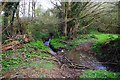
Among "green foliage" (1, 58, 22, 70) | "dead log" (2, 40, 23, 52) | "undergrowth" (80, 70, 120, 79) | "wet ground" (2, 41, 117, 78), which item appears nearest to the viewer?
"wet ground" (2, 41, 117, 78)

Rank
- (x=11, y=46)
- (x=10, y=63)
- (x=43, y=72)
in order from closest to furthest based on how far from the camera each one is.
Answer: (x=43, y=72), (x=10, y=63), (x=11, y=46)

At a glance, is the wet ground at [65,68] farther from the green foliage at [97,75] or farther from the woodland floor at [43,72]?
the green foliage at [97,75]

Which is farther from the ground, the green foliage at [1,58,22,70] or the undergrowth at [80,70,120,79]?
the green foliage at [1,58,22,70]

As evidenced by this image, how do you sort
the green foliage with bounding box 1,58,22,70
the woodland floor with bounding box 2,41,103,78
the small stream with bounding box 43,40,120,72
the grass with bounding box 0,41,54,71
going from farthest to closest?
the small stream with bounding box 43,40,120,72 → the grass with bounding box 0,41,54,71 → the green foliage with bounding box 1,58,22,70 → the woodland floor with bounding box 2,41,103,78

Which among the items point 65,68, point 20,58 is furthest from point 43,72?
point 20,58

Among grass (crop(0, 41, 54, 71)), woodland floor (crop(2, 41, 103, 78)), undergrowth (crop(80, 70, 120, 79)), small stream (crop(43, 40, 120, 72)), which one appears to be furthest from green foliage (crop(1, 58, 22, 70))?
small stream (crop(43, 40, 120, 72))

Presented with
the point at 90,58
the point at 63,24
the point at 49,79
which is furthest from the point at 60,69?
the point at 63,24

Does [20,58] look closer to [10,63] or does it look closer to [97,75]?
[10,63]

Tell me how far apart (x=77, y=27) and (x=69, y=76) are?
1313cm

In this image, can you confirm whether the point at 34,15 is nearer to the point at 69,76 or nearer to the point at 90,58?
the point at 90,58

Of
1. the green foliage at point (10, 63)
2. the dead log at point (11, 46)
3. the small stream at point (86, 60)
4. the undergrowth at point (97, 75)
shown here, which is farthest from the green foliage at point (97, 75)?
the dead log at point (11, 46)

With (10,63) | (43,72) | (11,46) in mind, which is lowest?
(43,72)

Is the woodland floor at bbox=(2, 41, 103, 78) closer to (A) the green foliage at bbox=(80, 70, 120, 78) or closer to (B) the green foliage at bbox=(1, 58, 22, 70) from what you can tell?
(A) the green foliage at bbox=(80, 70, 120, 78)

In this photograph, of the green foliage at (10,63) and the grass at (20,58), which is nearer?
the green foliage at (10,63)
